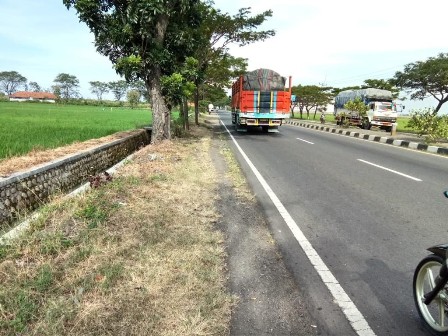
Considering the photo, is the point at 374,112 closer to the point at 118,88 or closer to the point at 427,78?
the point at 427,78

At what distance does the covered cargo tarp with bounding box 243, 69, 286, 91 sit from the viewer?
55.1ft

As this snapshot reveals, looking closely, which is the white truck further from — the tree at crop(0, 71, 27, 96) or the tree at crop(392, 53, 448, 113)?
the tree at crop(0, 71, 27, 96)

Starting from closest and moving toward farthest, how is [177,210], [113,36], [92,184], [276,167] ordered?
[177,210] → [92,184] → [276,167] → [113,36]

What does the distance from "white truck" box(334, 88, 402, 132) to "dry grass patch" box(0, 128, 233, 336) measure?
22.4m

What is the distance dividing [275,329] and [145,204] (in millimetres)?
3023

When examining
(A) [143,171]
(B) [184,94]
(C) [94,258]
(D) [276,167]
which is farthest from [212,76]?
(C) [94,258]

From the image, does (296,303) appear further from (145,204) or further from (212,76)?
(212,76)

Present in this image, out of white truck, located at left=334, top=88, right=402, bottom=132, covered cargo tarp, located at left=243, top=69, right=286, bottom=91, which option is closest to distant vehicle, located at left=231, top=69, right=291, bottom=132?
covered cargo tarp, located at left=243, top=69, right=286, bottom=91

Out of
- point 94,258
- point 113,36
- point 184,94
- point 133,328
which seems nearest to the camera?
point 133,328

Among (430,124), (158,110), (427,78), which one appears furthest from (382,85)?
(158,110)

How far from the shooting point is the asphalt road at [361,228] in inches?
113

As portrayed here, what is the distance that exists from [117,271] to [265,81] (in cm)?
1499

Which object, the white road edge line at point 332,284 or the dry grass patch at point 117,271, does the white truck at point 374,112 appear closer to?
the white road edge line at point 332,284

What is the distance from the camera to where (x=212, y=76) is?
27094mm
